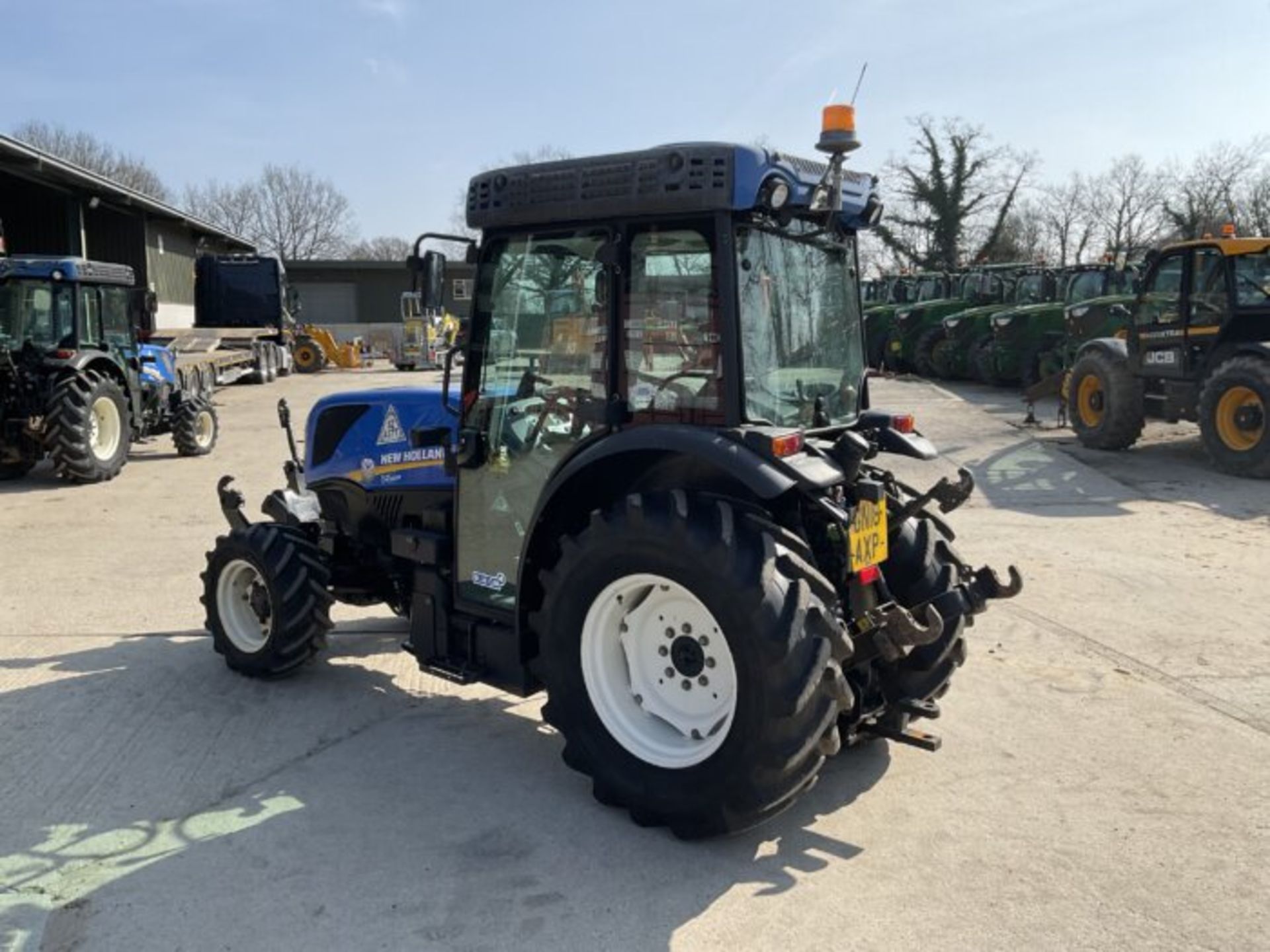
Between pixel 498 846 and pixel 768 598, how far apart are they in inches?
49.8

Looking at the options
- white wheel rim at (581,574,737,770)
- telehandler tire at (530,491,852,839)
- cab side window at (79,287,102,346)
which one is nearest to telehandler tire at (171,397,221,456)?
cab side window at (79,287,102,346)

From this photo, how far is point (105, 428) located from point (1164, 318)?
11.9 meters

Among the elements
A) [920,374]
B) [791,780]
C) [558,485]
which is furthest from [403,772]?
[920,374]

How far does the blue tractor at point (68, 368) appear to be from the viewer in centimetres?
1017

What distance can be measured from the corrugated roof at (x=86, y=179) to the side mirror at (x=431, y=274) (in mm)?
15763

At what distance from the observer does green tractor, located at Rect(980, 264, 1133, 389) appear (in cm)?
1758

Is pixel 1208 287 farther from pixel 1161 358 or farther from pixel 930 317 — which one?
pixel 930 317

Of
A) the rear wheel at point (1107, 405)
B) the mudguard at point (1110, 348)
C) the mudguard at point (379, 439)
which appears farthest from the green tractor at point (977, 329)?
the mudguard at point (379, 439)

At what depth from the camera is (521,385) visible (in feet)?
12.9

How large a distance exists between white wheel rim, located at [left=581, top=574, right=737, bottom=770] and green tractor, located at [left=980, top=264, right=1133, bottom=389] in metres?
15.6

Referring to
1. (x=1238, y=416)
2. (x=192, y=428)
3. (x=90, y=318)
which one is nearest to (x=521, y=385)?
(x=90, y=318)

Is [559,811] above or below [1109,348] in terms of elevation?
below

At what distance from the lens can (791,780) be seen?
10.2 feet

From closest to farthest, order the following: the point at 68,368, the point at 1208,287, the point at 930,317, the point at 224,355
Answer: the point at 68,368, the point at 1208,287, the point at 224,355, the point at 930,317
